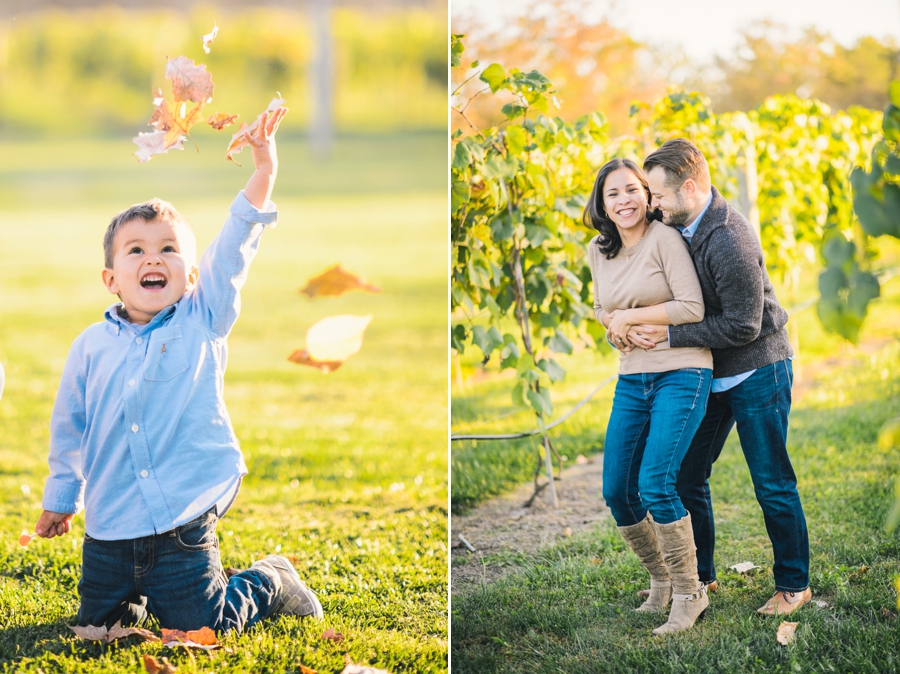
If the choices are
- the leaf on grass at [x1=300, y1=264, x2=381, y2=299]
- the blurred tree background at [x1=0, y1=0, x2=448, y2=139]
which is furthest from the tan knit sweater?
the blurred tree background at [x1=0, y1=0, x2=448, y2=139]

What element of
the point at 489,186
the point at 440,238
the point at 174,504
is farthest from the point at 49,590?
the point at 440,238

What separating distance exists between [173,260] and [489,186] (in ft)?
3.91

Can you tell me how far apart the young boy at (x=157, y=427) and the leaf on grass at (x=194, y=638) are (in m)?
0.03

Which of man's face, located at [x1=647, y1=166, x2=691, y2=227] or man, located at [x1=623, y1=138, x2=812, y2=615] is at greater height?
man's face, located at [x1=647, y1=166, x2=691, y2=227]

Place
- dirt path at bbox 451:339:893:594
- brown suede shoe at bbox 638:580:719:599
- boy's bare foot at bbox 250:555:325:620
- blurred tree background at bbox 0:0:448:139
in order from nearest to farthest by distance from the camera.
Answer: boy's bare foot at bbox 250:555:325:620, brown suede shoe at bbox 638:580:719:599, dirt path at bbox 451:339:893:594, blurred tree background at bbox 0:0:448:139

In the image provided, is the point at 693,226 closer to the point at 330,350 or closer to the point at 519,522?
the point at 519,522

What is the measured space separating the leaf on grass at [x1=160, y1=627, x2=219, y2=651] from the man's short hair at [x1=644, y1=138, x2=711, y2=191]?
184 centimetres

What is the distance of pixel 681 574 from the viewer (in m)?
2.47

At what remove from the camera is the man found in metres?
2.40

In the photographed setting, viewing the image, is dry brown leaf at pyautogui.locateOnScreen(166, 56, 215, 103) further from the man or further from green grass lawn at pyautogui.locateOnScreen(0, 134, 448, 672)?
green grass lawn at pyautogui.locateOnScreen(0, 134, 448, 672)

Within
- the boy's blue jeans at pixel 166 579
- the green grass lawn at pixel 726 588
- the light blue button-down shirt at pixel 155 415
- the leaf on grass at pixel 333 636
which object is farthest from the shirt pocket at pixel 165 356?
the green grass lawn at pixel 726 588

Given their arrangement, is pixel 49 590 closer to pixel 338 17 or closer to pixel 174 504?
pixel 174 504

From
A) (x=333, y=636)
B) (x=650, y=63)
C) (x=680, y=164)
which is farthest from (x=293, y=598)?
(x=650, y=63)

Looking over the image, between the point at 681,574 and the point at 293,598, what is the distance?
1.18m
